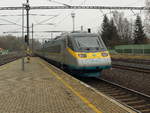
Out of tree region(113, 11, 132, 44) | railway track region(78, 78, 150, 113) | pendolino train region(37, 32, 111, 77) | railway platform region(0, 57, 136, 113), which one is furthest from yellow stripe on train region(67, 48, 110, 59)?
tree region(113, 11, 132, 44)

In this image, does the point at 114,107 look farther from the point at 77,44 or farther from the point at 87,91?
the point at 77,44

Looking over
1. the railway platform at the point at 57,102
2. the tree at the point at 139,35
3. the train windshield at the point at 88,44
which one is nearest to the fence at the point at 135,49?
the tree at the point at 139,35

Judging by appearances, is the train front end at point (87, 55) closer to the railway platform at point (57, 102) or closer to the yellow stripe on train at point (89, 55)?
the yellow stripe on train at point (89, 55)

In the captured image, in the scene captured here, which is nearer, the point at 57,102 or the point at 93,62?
the point at 57,102

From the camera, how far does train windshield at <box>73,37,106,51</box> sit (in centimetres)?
1190

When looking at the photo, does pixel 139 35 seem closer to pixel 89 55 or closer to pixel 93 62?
pixel 89 55

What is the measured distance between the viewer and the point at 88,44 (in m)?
12.3

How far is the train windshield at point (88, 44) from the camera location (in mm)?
11898

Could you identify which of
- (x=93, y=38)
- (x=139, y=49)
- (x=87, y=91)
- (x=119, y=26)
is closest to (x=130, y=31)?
(x=119, y=26)

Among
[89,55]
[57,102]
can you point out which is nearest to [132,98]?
[57,102]

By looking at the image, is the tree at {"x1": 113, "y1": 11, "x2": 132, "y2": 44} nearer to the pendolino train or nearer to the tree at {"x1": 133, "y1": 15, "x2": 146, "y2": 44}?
the tree at {"x1": 133, "y1": 15, "x2": 146, "y2": 44}

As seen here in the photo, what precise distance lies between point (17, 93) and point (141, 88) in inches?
244

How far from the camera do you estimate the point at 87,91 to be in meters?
7.73

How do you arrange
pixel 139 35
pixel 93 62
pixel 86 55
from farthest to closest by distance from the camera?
1. pixel 139 35
2. pixel 86 55
3. pixel 93 62
